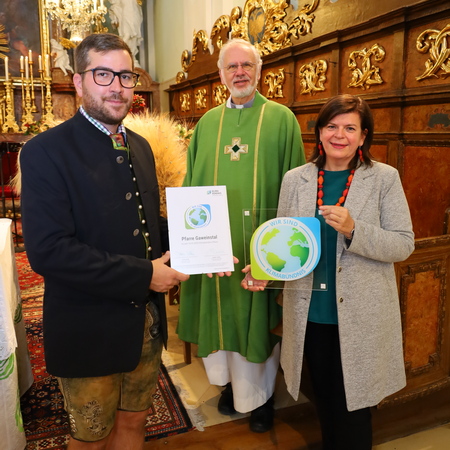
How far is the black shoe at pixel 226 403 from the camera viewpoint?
2.63 m

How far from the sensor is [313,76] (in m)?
4.57

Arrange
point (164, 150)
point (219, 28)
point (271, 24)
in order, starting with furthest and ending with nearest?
point (219, 28), point (271, 24), point (164, 150)

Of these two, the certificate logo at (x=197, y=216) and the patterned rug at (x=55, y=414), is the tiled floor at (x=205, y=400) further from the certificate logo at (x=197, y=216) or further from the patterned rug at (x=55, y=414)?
the certificate logo at (x=197, y=216)

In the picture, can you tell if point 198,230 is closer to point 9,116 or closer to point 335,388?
point 335,388

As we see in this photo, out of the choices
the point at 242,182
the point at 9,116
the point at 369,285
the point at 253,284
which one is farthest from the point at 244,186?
the point at 9,116

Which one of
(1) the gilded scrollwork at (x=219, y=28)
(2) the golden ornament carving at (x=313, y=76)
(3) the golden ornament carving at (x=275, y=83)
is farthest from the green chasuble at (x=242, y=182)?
(1) the gilded scrollwork at (x=219, y=28)

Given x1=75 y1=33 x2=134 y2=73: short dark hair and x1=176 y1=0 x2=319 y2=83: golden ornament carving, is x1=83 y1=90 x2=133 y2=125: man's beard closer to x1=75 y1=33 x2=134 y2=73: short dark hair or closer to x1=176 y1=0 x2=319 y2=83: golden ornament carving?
x1=75 y1=33 x2=134 y2=73: short dark hair

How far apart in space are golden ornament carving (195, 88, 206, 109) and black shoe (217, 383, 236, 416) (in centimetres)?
570

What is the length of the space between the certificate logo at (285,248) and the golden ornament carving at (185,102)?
6.88 meters

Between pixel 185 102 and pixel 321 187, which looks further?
pixel 185 102

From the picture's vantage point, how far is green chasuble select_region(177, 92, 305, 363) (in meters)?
2.43

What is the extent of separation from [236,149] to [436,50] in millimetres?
1614

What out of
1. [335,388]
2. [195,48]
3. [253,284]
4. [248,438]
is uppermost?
[195,48]

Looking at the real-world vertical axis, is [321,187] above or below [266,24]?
below
